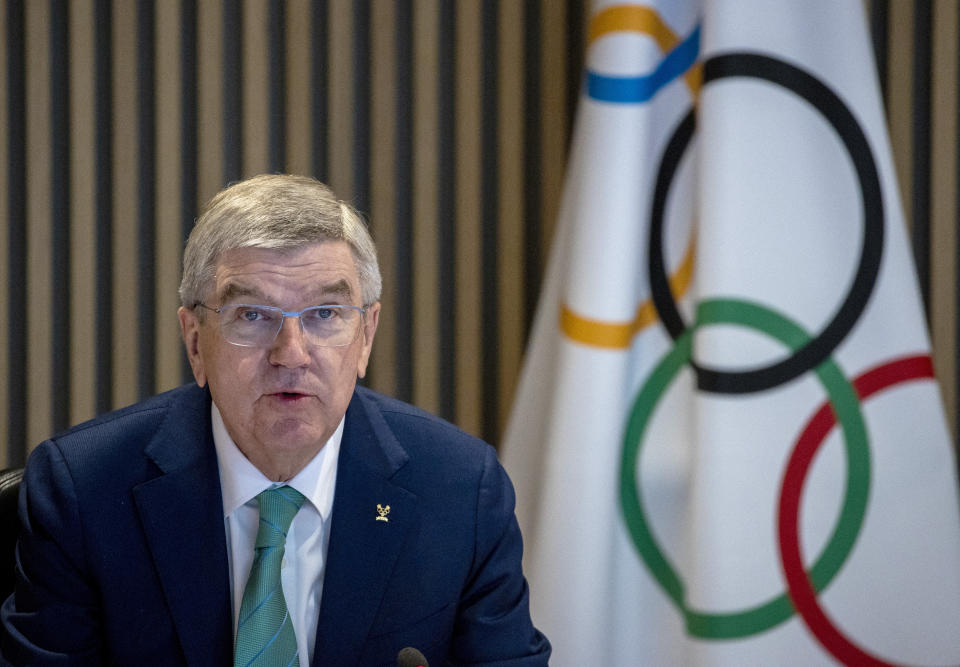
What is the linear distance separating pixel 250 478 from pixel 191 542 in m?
0.13

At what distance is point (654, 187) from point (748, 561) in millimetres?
899

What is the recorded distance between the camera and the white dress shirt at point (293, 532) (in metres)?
1.52

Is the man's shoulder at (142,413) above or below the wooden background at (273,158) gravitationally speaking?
below

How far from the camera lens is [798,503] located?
2.21 metres

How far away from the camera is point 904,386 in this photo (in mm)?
2205

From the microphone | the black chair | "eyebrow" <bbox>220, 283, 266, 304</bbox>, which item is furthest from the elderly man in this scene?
the microphone

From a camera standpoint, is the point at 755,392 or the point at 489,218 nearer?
the point at 755,392

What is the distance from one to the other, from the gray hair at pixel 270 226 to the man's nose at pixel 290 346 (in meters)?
0.12

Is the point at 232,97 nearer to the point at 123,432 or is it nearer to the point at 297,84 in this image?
the point at 297,84

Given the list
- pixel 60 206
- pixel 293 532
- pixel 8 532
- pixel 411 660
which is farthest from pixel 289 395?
pixel 60 206

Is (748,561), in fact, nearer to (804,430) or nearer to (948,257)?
(804,430)

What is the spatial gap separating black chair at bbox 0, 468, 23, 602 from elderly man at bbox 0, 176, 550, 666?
0.15 m

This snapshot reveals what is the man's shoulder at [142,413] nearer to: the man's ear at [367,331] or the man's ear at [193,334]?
the man's ear at [193,334]

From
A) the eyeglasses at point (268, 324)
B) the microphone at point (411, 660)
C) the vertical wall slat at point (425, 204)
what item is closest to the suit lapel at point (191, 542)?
the eyeglasses at point (268, 324)
